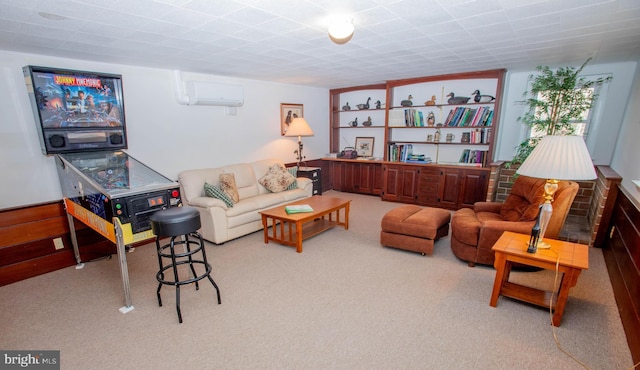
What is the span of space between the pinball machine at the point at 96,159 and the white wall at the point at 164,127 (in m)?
0.20

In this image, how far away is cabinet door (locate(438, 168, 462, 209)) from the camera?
4801 millimetres

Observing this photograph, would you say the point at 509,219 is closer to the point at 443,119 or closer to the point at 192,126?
the point at 443,119

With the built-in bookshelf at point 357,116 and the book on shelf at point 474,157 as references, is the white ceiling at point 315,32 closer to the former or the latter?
the book on shelf at point 474,157

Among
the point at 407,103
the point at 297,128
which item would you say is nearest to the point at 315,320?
the point at 297,128

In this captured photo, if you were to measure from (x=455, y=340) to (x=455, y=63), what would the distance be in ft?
10.9

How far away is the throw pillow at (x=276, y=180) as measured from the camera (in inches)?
178

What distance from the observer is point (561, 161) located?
2.00 metres

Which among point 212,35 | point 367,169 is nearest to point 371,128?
Result: point 367,169

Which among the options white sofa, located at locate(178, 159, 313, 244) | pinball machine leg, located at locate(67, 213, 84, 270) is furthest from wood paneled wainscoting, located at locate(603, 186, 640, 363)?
pinball machine leg, located at locate(67, 213, 84, 270)

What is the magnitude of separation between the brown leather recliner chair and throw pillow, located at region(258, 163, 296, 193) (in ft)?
8.28

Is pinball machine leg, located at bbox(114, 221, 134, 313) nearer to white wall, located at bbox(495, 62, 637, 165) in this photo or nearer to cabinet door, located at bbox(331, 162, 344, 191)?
cabinet door, located at bbox(331, 162, 344, 191)

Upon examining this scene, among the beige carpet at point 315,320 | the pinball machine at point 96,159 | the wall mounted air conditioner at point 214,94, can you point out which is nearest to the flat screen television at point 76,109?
the pinball machine at point 96,159

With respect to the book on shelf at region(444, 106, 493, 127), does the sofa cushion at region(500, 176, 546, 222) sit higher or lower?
lower

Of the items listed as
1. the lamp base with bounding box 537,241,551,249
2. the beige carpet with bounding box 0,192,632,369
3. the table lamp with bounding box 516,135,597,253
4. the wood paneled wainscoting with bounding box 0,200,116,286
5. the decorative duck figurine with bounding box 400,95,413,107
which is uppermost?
the decorative duck figurine with bounding box 400,95,413,107
